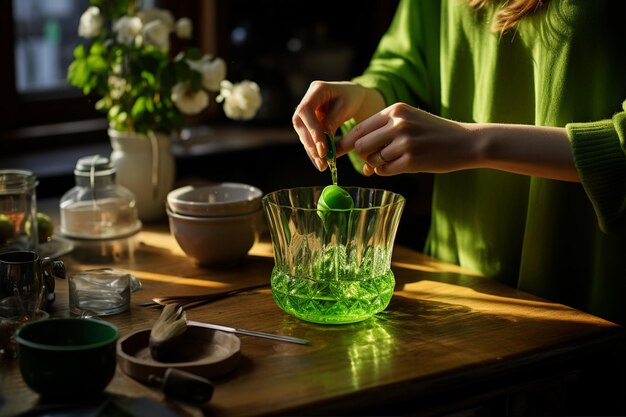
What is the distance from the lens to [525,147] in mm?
1281

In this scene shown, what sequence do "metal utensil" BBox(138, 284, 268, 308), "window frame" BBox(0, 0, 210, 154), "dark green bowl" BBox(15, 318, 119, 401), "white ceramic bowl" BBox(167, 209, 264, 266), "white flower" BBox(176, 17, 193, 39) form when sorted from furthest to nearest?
"window frame" BBox(0, 0, 210, 154), "white flower" BBox(176, 17, 193, 39), "white ceramic bowl" BBox(167, 209, 264, 266), "metal utensil" BBox(138, 284, 268, 308), "dark green bowl" BBox(15, 318, 119, 401)

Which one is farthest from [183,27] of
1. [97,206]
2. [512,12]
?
[512,12]

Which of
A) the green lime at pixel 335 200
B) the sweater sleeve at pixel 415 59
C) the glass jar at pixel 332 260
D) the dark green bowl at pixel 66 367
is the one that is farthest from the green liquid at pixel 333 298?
the sweater sleeve at pixel 415 59

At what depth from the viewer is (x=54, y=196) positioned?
2350 millimetres

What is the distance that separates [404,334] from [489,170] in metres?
0.46

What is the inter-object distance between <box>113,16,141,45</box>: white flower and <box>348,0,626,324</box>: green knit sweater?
518 mm

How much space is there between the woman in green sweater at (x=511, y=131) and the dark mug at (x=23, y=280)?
0.46 metres

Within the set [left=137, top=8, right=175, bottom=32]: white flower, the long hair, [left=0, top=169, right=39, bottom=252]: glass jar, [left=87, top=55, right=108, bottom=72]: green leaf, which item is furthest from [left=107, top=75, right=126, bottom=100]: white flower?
the long hair

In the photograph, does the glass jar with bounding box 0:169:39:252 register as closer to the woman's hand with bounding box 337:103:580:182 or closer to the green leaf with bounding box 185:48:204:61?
the green leaf with bounding box 185:48:204:61

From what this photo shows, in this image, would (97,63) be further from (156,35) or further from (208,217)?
(208,217)

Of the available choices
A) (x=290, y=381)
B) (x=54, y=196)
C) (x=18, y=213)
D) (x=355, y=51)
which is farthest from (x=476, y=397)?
(x=355, y=51)

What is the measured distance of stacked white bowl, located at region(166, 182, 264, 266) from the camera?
61.7 inches

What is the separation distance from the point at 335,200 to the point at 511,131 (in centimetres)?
27

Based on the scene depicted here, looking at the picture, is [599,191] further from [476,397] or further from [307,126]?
[307,126]
